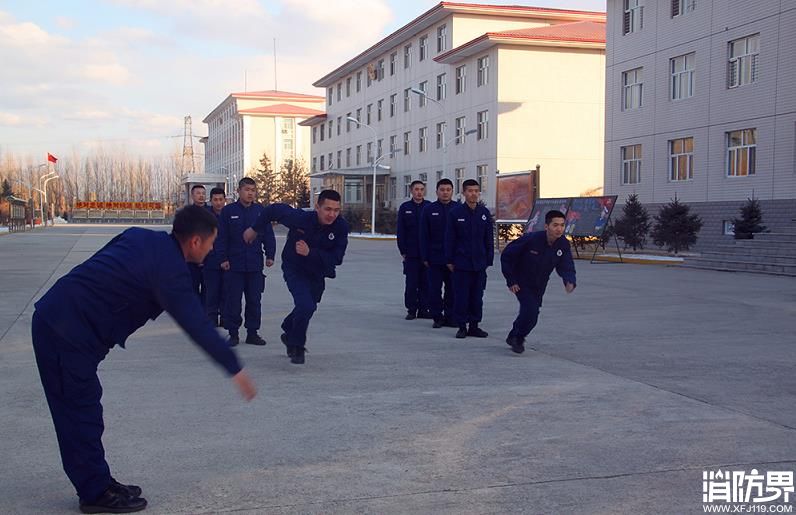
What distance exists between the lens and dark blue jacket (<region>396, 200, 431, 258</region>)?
1231cm

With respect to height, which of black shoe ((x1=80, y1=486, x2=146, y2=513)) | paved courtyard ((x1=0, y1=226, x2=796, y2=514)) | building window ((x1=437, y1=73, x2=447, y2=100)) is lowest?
paved courtyard ((x1=0, y1=226, x2=796, y2=514))

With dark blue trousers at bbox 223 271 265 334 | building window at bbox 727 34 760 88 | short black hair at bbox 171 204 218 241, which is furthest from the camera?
building window at bbox 727 34 760 88

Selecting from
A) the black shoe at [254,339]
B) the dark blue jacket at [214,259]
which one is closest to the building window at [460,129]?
the dark blue jacket at [214,259]

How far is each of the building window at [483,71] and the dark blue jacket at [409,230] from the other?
34911 millimetres

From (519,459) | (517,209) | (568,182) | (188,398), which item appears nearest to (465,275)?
(188,398)

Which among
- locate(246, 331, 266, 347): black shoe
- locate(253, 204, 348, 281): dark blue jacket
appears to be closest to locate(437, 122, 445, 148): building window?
locate(246, 331, 266, 347): black shoe

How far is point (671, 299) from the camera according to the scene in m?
14.6

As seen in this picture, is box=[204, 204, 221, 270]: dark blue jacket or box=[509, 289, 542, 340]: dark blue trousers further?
box=[204, 204, 221, 270]: dark blue jacket

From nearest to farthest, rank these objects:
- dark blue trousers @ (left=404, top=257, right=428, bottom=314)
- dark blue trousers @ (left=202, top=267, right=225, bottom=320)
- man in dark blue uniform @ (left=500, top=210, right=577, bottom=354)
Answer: man in dark blue uniform @ (left=500, top=210, right=577, bottom=354)
dark blue trousers @ (left=202, top=267, right=225, bottom=320)
dark blue trousers @ (left=404, top=257, right=428, bottom=314)

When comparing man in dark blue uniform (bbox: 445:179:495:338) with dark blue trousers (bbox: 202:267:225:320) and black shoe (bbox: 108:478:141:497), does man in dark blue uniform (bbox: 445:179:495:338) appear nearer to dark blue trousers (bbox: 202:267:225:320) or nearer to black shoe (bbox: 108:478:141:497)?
dark blue trousers (bbox: 202:267:225:320)

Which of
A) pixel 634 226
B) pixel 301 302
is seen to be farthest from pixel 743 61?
pixel 301 302

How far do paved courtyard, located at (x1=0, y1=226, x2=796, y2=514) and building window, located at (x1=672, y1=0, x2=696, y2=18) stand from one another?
23090mm

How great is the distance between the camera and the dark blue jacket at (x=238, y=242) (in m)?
9.73

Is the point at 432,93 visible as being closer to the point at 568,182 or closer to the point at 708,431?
the point at 568,182
